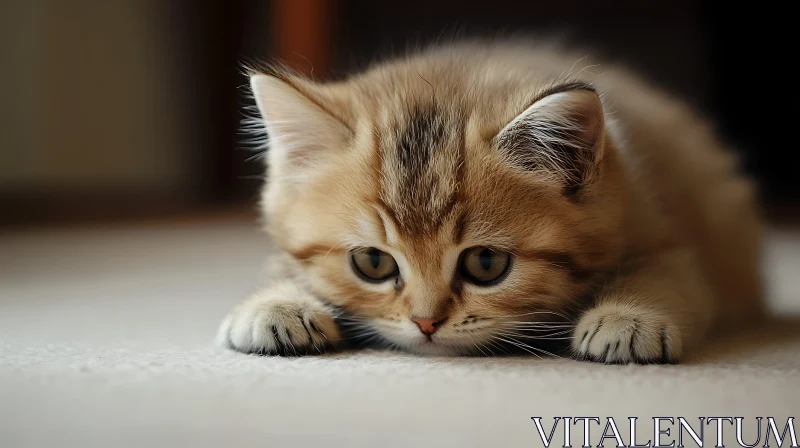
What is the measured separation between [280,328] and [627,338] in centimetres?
54

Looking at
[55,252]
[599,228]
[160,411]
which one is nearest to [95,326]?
[160,411]

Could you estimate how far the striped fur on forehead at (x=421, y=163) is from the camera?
4.10 ft

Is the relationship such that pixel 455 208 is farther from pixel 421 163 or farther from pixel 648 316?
pixel 648 316

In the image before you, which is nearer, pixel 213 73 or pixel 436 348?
pixel 436 348

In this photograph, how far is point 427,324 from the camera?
124 cm

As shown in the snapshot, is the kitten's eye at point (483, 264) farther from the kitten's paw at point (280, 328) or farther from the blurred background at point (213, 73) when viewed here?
the blurred background at point (213, 73)

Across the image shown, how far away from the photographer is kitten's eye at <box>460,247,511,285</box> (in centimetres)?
127

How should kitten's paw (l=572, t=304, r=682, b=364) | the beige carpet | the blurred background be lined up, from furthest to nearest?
the blurred background
kitten's paw (l=572, t=304, r=682, b=364)
the beige carpet

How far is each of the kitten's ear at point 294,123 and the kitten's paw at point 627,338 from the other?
520 millimetres

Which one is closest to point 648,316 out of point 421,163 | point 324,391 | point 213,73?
point 421,163

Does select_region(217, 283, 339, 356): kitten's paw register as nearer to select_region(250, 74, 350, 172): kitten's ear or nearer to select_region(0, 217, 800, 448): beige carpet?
select_region(0, 217, 800, 448): beige carpet

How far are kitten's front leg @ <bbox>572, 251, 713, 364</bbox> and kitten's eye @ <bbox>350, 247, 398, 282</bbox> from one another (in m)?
0.31

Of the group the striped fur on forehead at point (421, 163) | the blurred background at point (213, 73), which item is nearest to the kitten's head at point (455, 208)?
the striped fur on forehead at point (421, 163)

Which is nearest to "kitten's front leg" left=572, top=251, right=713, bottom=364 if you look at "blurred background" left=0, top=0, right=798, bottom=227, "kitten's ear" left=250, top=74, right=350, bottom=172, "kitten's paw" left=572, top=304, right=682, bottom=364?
"kitten's paw" left=572, top=304, right=682, bottom=364
